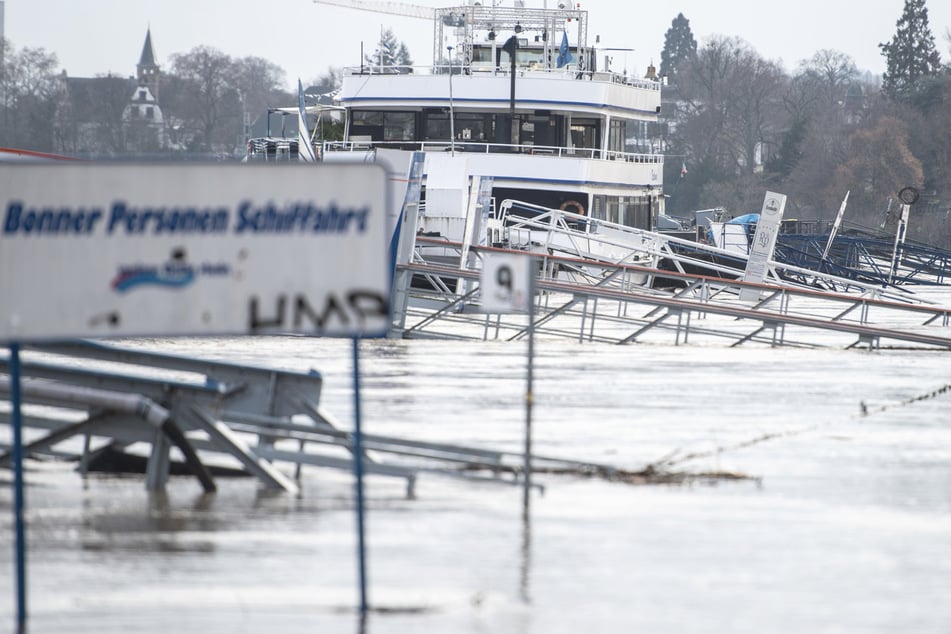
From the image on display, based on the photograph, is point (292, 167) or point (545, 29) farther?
point (545, 29)

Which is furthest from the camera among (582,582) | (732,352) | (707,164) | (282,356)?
(707,164)

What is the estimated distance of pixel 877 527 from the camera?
35.3 feet

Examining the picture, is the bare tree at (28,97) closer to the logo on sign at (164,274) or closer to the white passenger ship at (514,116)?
the white passenger ship at (514,116)

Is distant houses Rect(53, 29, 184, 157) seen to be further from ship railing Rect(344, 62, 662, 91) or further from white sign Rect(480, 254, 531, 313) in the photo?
white sign Rect(480, 254, 531, 313)

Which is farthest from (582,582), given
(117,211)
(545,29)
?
(545,29)

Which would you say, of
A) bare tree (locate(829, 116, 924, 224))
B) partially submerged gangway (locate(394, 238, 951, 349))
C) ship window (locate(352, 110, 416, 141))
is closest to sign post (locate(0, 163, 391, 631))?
partially submerged gangway (locate(394, 238, 951, 349))

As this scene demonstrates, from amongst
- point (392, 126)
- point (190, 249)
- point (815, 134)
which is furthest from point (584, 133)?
point (815, 134)

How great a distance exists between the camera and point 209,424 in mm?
11492

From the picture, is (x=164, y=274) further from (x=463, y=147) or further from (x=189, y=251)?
(x=463, y=147)

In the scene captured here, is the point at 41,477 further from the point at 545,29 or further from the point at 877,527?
the point at 545,29

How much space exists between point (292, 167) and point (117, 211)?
93 cm

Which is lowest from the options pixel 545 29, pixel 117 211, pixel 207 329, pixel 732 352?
pixel 732 352

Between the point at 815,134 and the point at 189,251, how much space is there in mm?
126157

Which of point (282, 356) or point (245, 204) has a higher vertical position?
point (245, 204)
